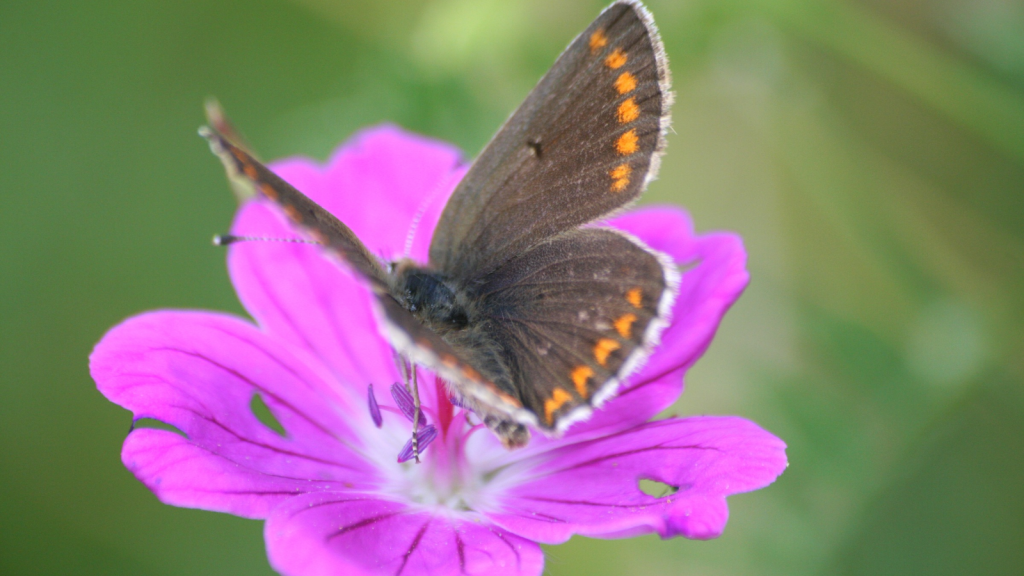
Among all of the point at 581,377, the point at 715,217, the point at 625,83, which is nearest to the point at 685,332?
the point at 581,377

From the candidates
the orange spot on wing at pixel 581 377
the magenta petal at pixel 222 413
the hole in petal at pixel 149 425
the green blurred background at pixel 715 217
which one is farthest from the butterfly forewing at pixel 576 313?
the green blurred background at pixel 715 217

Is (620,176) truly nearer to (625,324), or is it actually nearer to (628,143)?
(628,143)

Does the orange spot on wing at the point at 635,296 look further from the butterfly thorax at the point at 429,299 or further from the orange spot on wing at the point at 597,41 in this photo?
the orange spot on wing at the point at 597,41

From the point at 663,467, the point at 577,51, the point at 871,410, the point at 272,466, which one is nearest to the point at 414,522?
the point at 272,466

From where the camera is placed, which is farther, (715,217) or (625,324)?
(715,217)

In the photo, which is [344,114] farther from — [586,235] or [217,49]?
[586,235]

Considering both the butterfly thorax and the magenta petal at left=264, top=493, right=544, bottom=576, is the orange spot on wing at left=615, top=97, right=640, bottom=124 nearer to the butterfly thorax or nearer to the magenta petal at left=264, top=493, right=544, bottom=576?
the butterfly thorax

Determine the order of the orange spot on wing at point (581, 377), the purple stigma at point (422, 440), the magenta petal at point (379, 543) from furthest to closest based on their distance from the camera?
the purple stigma at point (422, 440) → the orange spot on wing at point (581, 377) → the magenta petal at point (379, 543)
